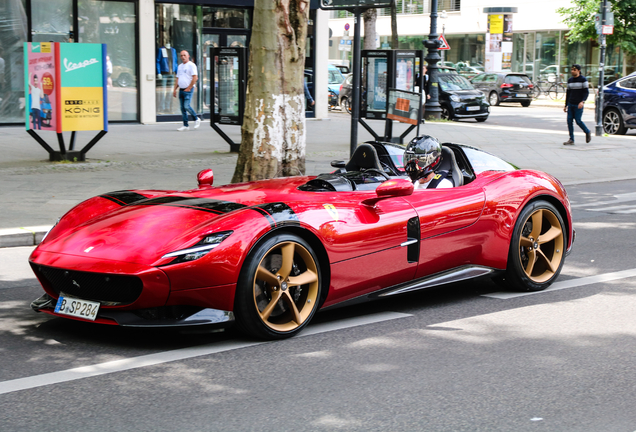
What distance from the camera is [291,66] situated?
1106cm

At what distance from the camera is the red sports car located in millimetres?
4746

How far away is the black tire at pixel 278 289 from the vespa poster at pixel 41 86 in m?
Result: 9.93

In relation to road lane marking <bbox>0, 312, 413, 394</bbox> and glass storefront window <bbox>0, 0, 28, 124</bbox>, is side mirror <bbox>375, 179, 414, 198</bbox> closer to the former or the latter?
road lane marking <bbox>0, 312, 413, 394</bbox>

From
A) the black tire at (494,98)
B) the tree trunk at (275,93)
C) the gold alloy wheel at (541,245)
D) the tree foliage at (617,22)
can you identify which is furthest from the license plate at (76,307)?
the tree foliage at (617,22)

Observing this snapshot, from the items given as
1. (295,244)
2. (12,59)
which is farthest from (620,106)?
(295,244)

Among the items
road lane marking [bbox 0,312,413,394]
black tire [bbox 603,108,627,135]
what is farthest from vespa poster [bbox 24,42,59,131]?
black tire [bbox 603,108,627,135]

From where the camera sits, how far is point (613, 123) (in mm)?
22672

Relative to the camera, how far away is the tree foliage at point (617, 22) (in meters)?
39.1

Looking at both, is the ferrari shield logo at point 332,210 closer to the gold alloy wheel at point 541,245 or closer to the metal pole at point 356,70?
the gold alloy wheel at point 541,245

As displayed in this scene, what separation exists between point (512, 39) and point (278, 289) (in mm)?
52839

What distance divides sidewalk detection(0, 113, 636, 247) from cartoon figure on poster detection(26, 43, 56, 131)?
2.25 ft

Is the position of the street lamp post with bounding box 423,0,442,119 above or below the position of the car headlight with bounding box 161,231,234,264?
above

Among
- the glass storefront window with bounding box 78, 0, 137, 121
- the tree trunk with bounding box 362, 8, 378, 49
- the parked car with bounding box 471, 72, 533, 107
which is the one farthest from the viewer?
the parked car with bounding box 471, 72, 533, 107

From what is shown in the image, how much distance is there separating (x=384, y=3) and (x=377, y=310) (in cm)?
578
